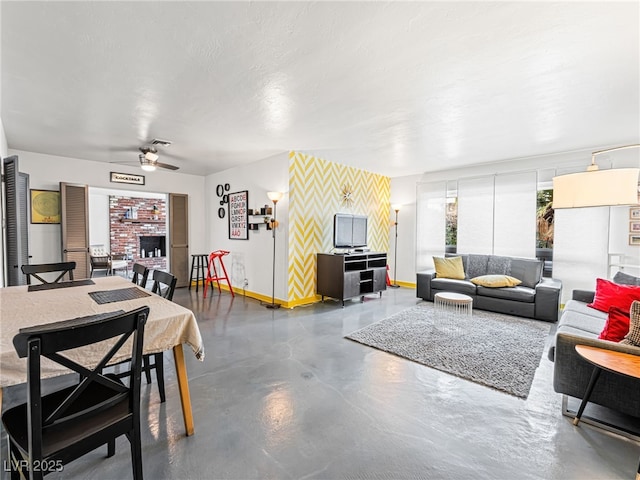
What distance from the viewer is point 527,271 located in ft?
15.6

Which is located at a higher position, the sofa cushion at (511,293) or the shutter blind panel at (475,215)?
the shutter blind panel at (475,215)

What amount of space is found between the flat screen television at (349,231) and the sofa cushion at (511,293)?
7.17ft

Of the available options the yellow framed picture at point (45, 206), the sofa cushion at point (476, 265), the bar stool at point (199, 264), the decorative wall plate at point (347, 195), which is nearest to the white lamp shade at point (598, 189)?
the sofa cushion at point (476, 265)

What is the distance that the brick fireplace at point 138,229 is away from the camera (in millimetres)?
8547

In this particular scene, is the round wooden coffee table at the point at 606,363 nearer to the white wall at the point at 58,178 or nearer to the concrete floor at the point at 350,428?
the concrete floor at the point at 350,428

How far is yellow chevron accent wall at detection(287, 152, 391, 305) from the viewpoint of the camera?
16.0 feet

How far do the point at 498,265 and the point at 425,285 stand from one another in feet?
4.12

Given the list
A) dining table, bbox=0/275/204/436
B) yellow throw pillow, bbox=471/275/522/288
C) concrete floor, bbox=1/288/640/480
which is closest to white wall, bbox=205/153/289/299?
concrete floor, bbox=1/288/640/480

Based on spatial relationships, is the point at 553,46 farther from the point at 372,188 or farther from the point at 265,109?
the point at 372,188

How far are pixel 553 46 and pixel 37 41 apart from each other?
3.43m

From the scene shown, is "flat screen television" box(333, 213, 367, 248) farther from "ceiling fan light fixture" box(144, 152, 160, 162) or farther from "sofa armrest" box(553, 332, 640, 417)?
"sofa armrest" box(553, 332, 640, 417)

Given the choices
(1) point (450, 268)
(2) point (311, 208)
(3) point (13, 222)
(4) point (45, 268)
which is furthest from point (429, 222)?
(3) point (13, 222)

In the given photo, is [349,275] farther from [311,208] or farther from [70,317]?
[70,317]

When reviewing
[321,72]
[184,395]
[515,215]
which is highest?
[321,72]
